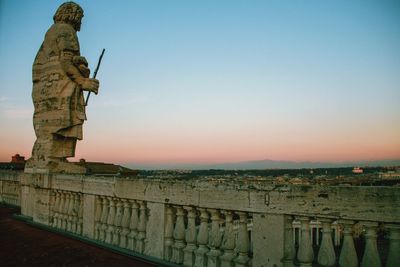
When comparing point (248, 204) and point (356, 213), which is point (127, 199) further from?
point (356, 213)

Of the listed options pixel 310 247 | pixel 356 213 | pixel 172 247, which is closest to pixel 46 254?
pixel 172 247

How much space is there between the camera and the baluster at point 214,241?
4562 mm

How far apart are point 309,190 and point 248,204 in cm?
83

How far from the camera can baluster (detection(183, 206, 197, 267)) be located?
489 centimetres

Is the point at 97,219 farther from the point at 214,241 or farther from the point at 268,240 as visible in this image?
the point at 268,240

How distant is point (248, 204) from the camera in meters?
4.32

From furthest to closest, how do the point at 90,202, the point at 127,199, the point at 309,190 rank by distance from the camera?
the point at 90,202, the point at 127,199, the point at 309,190

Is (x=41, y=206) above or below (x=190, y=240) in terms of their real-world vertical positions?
below

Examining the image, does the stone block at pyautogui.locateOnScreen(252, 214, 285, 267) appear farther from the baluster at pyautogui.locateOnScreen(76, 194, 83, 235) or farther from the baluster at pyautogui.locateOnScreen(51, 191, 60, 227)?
the baluster at pyautogui.locateOnScreen(51, 191, 60, 227)

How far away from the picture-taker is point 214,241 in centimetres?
464

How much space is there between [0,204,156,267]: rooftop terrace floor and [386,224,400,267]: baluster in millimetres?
3381

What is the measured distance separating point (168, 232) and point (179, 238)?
0.91ft

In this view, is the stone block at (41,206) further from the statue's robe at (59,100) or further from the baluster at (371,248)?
the baluster at (371,248)

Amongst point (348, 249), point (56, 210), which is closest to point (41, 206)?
point (56, 210)
